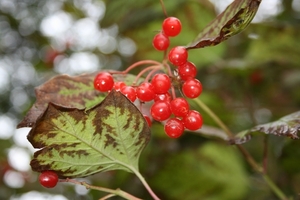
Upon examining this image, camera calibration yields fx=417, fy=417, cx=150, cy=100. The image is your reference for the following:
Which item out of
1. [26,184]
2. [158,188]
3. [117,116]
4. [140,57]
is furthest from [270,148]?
[26,184]

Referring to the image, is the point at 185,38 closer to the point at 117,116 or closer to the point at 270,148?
the point at 270,148

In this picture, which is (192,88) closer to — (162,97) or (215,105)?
(162,97)

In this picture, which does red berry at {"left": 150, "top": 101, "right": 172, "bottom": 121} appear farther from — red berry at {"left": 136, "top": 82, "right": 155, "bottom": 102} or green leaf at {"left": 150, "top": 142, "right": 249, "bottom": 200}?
green leaf at {"left": 150, "top": 142, "right": 249, "bottom": 200}

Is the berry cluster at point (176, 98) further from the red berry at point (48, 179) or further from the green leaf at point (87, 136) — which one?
the red berry at point (48, 179)

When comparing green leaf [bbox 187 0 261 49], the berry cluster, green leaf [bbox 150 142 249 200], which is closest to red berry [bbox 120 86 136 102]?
the berry cluster

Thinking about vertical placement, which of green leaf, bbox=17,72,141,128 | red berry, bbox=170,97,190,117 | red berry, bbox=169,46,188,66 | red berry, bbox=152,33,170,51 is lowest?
green leaf, bbox=17,72,141,128

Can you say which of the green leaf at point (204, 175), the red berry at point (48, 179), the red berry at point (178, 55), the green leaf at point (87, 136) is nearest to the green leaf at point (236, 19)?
the red berry at point (178, 55)

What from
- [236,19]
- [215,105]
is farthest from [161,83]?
[215,105]
